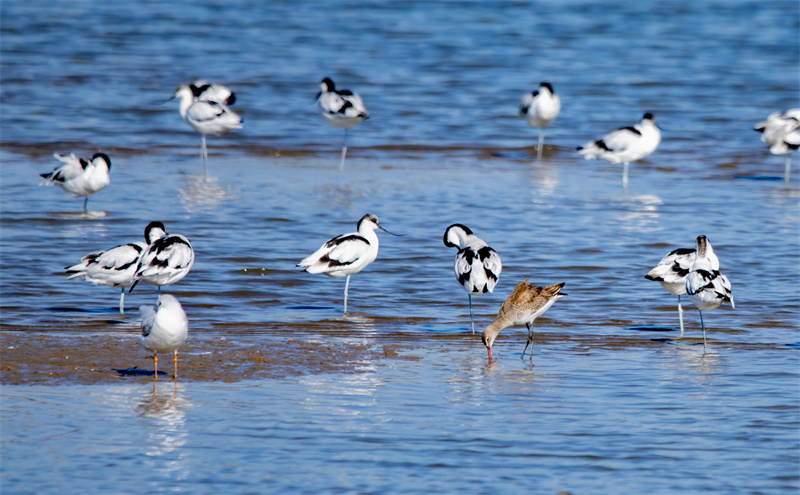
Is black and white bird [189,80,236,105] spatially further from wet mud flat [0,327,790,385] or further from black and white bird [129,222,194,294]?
wet mud flat [0,327,790,385]

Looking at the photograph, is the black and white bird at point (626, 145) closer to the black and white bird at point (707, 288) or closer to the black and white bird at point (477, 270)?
the black and white bird at point (477, 270)

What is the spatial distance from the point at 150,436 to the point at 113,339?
236cm

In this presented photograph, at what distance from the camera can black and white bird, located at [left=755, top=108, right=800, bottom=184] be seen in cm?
1723

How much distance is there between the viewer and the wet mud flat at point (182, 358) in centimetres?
743

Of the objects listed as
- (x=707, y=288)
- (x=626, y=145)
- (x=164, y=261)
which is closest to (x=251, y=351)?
(x=164, y=261)

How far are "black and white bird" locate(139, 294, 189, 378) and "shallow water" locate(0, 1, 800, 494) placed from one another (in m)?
0.25

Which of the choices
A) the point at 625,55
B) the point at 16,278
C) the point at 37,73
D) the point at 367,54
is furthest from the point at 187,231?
the point at 625,55

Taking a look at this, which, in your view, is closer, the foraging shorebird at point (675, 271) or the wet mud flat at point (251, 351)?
the wet mud flat at point (251, 351)

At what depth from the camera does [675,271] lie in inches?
360

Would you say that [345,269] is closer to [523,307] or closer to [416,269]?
[416,269]

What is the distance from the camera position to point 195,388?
718 cm

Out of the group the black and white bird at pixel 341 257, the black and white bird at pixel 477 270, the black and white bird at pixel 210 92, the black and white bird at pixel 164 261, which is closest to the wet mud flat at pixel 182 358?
the black and white bird at pixel 164 261

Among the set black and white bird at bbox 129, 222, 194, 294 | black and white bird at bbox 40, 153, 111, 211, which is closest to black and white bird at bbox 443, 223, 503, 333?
black and white bird at bbox 129, 222, 194, 294

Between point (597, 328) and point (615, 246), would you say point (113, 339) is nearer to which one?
point (597, 328)
